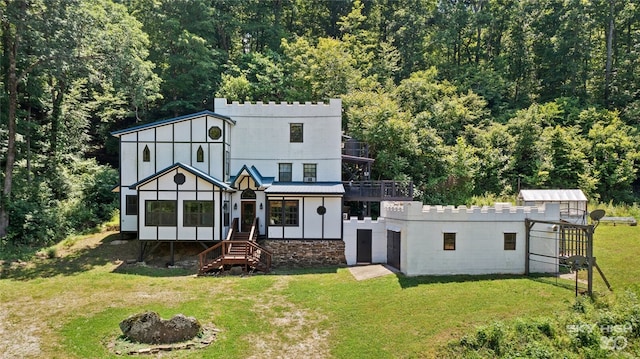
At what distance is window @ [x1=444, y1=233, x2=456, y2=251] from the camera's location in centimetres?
1739

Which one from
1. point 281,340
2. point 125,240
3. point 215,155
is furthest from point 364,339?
point 125,240

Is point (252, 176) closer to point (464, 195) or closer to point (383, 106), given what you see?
point (383, 106)

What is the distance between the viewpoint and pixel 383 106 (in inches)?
1124

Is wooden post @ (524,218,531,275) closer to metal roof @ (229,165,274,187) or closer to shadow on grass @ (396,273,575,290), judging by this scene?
shadow on grass @ (396,273,575,290)

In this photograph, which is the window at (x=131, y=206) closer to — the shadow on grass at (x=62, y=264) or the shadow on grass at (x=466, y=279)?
the shadow on grass at (x=62, y=264)

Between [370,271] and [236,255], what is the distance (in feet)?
20.5

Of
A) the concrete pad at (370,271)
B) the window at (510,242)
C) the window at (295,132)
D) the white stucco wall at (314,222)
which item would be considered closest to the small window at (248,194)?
the white stucco wall at (314,222)

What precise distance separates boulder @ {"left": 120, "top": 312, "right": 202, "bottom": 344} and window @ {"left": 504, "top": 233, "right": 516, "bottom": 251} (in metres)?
12.6

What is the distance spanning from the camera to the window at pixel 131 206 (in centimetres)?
2225

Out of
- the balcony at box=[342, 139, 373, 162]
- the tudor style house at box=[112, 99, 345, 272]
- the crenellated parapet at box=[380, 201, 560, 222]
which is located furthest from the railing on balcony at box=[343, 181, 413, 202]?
the crenellated parapet at box=[380, 201, 560, 222]

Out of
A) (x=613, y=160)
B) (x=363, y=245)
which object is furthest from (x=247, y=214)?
(x=613, y=160)

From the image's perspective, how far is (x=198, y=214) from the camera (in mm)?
20172

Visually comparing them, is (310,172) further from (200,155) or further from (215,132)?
(200,155)

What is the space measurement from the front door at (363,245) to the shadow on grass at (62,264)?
476 inches
